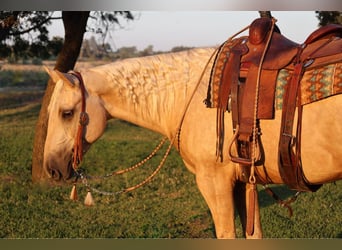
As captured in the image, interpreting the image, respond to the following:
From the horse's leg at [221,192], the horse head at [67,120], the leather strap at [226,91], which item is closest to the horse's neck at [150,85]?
Result: the horse head at [67,120]

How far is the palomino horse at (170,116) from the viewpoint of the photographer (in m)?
3.22

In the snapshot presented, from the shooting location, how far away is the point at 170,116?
3510 mm

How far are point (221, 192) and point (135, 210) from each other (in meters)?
3.15

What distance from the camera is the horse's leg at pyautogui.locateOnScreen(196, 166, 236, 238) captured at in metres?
3.24

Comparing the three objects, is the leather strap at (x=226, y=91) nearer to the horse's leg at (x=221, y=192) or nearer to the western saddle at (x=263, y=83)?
the western saddle at (x=263, y=83)

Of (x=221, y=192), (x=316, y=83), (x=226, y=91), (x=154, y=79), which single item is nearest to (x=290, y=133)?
(x=316, y=83)

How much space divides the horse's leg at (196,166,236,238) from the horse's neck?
44cm

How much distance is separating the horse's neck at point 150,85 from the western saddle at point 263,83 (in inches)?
12.1

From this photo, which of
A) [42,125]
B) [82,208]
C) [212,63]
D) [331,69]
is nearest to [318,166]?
[331,69]

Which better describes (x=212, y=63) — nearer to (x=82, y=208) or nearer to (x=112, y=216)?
(x=112, y=216)

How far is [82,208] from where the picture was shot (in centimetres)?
634

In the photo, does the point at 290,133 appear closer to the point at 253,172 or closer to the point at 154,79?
the point at 253,172

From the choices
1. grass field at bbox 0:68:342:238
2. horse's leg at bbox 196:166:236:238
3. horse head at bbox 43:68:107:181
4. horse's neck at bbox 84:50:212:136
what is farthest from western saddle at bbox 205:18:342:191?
grass field at bbox 0:68:342:238

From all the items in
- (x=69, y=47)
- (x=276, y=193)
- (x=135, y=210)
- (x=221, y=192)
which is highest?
(x=69, y=47)
